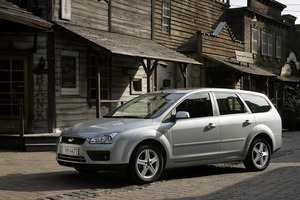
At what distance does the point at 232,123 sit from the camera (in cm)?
929

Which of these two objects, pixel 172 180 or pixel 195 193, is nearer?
pixel 195 193

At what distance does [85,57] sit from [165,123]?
343 inches

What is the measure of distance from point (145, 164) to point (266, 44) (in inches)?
1039

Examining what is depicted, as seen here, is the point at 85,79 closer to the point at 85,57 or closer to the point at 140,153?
the point at 85,57

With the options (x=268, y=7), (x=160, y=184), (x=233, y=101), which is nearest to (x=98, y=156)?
(x=160, y=184)

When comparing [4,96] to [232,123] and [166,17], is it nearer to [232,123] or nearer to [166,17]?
[232,123]

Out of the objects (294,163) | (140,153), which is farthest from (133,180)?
(294,163)

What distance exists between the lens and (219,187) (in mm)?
7734

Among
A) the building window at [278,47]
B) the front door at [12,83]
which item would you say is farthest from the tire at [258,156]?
the building window at [278,47]

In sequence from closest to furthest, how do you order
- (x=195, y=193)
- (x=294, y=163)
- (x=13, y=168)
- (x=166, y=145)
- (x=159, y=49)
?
(x=195, y=193) → (x=166, y=145) → (x=13, y=168) → (x=294, y=163) → (x=159, y=49)

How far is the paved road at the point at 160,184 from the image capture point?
7035mm

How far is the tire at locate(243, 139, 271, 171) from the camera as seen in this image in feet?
31.5

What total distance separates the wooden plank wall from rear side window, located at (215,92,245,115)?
40.2 ft

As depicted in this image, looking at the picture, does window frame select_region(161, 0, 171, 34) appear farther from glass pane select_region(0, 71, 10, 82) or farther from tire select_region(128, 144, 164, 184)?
tire select_region(128, 144, 164, 184)
